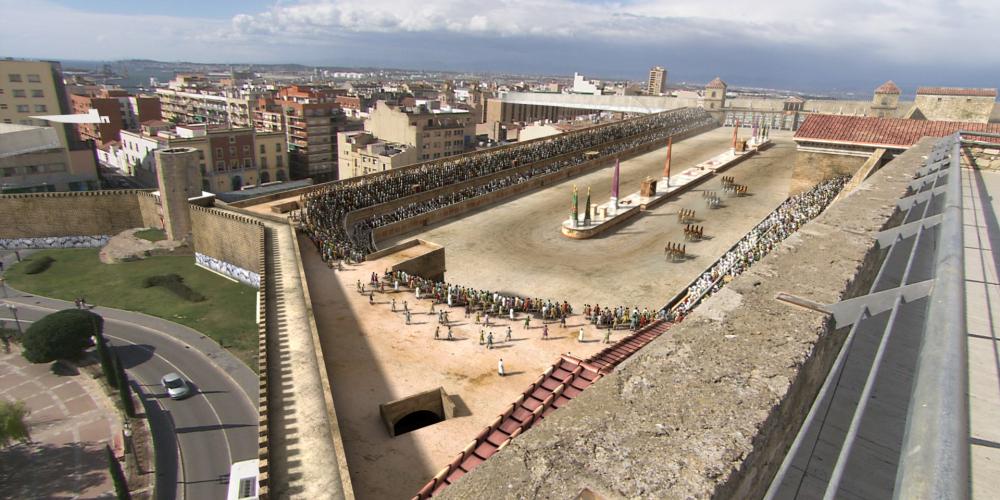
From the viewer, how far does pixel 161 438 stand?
1842 centimetres

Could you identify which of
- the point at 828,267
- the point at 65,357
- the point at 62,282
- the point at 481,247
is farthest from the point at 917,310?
the point at 62,282

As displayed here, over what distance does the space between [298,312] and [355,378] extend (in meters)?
3.13

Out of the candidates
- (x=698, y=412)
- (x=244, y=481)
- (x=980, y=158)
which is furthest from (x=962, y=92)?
(x=244, y=481)

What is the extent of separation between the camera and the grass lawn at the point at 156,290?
23.7 m

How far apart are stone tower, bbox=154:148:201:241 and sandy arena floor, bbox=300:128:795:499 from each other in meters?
13.1

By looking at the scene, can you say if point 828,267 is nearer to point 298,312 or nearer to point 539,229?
point 298,312

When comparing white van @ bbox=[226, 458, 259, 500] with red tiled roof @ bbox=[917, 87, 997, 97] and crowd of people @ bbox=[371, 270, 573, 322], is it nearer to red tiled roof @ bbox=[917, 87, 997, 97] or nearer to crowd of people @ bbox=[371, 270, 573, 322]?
crowd of people @ bbox=[371, 270, 573, 322]

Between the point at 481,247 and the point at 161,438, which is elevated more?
the point at 481,247

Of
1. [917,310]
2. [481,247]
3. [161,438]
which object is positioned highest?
[917,310]

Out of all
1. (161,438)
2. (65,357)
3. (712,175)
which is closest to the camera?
(161,438)

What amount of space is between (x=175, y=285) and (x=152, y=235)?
615 centimetres

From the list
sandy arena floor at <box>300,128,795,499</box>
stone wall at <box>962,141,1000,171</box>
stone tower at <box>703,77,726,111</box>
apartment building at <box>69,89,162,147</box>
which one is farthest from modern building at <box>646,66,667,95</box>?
stone wall at <box>962,141,1000,171</box>

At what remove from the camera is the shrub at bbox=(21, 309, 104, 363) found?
70.8 ft

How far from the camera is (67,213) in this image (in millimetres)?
30984
